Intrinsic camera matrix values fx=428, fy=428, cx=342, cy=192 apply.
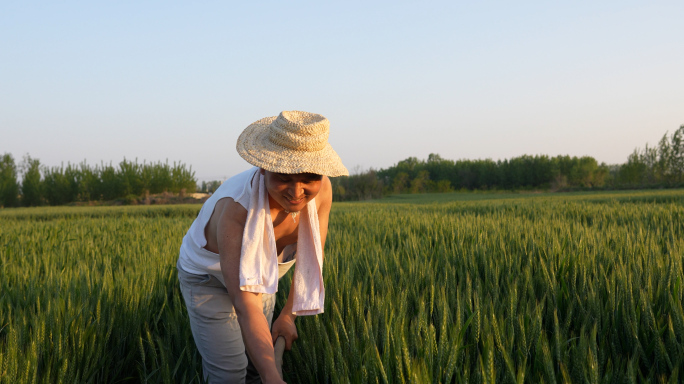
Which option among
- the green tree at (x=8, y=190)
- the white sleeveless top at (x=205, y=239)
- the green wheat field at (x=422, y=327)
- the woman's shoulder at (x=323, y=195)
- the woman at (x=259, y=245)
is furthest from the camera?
the green tree at (x=8, y=190)

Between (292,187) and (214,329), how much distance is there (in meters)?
0.73

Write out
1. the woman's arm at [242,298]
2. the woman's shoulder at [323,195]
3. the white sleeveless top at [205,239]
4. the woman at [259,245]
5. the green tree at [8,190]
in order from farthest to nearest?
the green tree at [8,190], the woman's shoulder at [323,195], the white sleeveless top at [205,239], the woman at [259,245], the woman's arm at [242,298]

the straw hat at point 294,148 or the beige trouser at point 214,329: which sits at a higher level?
the straw hat at point 294,148

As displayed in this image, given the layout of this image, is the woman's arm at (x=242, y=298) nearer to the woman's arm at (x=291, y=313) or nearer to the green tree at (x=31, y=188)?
the woman's arm at (x=291, y=313)

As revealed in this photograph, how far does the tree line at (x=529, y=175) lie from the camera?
27.7 meters

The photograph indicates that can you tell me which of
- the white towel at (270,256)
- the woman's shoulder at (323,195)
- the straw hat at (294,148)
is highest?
the straw hat at (294,148)

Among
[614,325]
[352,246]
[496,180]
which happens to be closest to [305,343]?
[614,325]

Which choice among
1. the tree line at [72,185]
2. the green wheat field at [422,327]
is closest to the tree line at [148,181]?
the tree line at [72,185]

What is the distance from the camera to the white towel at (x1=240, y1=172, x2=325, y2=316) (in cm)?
139

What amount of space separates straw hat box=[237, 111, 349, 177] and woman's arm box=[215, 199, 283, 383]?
0.25 metres

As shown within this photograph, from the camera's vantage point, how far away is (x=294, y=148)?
1.31 m

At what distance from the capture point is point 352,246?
132 inches

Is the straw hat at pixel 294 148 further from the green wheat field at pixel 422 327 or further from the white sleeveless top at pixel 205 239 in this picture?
the green wheat field at pixel 422 327

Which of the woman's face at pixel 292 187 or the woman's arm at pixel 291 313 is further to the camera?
the woman's arm at pixel 291 313
